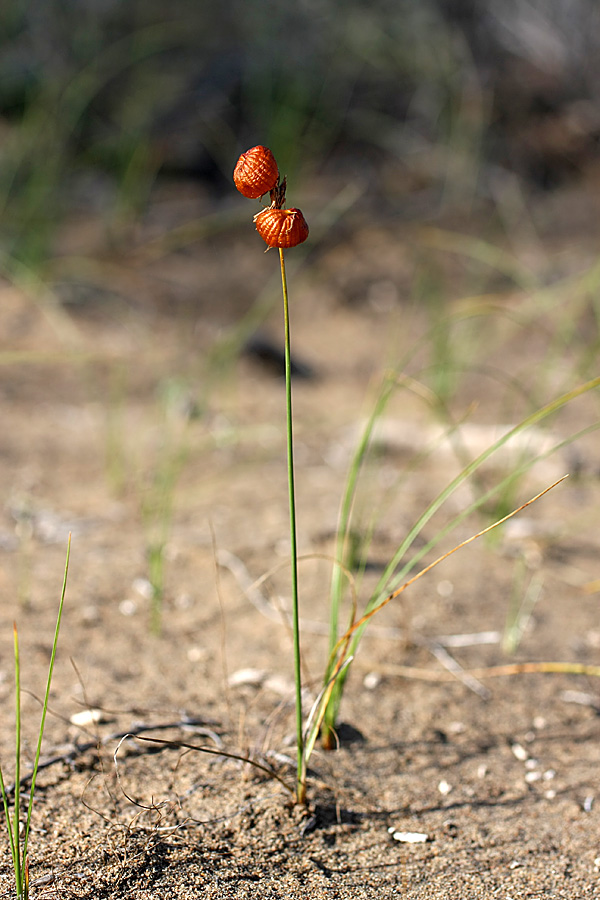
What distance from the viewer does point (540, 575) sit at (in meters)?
1.48

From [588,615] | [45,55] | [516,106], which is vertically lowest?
[588,615]

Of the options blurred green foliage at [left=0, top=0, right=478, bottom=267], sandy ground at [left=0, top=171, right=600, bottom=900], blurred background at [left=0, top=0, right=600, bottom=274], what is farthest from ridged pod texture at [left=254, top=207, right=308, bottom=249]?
blurred background at [left=0, top=0, right=600, bottom=274]

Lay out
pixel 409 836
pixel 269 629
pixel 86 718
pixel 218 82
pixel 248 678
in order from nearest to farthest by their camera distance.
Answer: pixel 409 836 → pixel 86 718 → pixel 248 678 → pixel 269 629 → pixel 218 82

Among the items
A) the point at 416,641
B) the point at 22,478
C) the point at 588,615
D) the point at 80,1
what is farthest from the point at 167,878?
the point at 80,1

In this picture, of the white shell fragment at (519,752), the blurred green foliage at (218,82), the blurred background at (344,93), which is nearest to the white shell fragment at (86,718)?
the white shell fragment at (519,752)

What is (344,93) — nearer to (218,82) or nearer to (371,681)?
(218,82)

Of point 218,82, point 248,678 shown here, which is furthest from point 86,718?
point 218,82

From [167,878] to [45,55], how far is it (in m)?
3.92

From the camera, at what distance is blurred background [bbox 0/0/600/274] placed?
11.6ft

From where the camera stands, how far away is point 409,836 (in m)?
0.86

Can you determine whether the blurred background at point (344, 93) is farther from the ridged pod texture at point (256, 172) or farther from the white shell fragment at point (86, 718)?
the ridged pod texture at point (256, 172)

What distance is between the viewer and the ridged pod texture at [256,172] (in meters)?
0.63

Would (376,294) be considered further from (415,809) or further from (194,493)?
(415,809)

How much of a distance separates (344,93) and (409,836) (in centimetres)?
384
